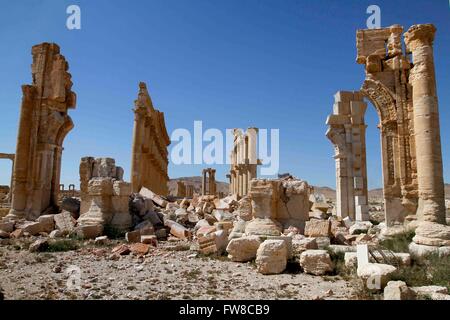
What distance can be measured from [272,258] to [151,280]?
92.1 inches

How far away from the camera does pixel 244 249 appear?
720cm

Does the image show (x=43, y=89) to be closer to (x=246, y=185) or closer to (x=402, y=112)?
(x=402, y=112)

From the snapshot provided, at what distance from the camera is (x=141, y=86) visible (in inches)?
782

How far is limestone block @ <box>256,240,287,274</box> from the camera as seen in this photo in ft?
20.4

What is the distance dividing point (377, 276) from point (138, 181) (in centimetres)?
1624

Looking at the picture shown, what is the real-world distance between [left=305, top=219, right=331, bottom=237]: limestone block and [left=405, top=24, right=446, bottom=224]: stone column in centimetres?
243

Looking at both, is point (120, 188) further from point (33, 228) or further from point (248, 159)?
point (248, 159)

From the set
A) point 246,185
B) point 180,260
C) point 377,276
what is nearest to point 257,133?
point 246,185

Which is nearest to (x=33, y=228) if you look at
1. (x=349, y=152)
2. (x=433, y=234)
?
(x=433, y=234)

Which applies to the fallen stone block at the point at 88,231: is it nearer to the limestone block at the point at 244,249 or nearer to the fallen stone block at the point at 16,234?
the fallen stone block at the point at 16,234

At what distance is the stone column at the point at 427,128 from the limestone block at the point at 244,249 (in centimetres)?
465

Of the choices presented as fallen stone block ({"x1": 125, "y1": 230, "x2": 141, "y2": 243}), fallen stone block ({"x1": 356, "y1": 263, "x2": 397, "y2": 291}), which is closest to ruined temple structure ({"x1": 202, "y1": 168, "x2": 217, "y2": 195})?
fallen stone block ({"x1": 125, "y1": 230, "x2": 141, "y2": 243})

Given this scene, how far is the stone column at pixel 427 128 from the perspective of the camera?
8219mm
